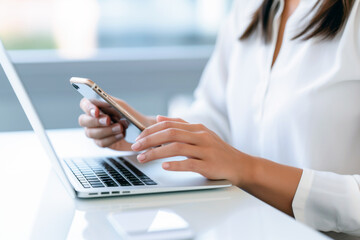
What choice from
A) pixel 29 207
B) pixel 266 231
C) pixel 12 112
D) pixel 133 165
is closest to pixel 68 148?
pixel 133 165

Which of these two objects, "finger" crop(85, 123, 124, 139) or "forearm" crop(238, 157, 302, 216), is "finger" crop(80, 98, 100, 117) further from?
"forearm" crop(238, 157, 302, 216)

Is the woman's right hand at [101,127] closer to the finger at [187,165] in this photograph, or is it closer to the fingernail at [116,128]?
the fingernail at [116,128]

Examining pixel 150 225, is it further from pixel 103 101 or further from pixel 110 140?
pixel 110 140

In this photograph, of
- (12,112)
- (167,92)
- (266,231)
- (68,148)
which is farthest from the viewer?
(167,92)

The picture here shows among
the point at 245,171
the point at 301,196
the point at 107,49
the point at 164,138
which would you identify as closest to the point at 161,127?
the point at 164,138

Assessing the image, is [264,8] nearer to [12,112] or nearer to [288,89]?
[288,89]

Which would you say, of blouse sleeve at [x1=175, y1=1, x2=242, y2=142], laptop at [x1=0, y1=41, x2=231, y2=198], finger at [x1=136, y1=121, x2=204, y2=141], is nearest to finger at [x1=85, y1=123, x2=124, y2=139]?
laptop at [x1=0, y1=41, x2=231, y2=198]

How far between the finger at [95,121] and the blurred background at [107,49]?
5.01ft

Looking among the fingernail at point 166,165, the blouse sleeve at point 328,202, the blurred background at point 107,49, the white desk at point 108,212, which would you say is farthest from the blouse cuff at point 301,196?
the blurred background at point 107,49

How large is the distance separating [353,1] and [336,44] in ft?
0.30

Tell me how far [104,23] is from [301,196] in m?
2.20

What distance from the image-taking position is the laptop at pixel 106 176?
2.19 ft

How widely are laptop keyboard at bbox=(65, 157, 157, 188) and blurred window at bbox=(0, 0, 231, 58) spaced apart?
1.89 m

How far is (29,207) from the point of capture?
0.68 metres
